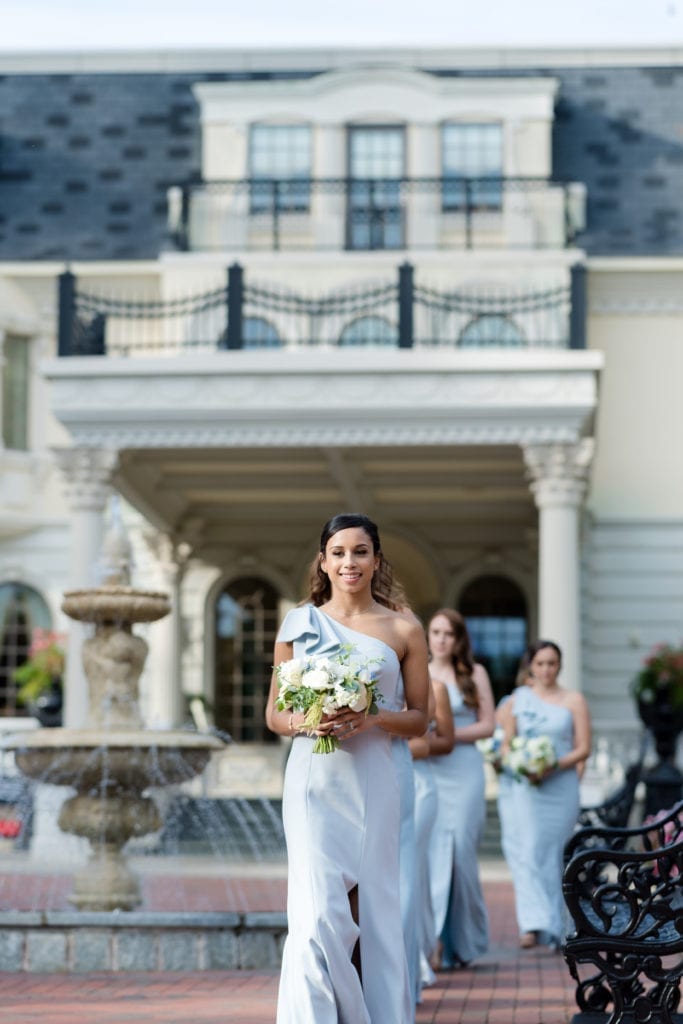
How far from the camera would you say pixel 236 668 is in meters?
29.6

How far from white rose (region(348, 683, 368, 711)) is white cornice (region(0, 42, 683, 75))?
23510 millimetres

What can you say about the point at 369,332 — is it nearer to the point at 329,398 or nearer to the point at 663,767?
the point at 329,398

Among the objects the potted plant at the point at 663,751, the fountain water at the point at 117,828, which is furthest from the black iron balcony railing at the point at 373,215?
the fountain water at the point at 117,828

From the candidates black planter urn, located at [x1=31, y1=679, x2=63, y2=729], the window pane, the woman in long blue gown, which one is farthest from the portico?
the woman in long blue gown

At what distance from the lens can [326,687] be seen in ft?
21.2

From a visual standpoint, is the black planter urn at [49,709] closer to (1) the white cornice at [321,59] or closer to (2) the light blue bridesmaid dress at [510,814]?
(1) the white cornice at [321,59]

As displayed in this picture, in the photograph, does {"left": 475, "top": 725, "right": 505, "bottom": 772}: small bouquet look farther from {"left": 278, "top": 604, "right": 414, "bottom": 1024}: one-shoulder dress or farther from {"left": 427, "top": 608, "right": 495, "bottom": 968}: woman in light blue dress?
{"left": 278, "top": 604, "right": 414, "bottom": 1024}: one-shoulder dress

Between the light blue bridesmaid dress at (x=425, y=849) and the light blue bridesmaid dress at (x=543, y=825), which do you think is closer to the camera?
the light blue bridesmaid dress at (x=425, y=849)

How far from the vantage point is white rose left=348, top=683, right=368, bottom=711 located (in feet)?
21.2

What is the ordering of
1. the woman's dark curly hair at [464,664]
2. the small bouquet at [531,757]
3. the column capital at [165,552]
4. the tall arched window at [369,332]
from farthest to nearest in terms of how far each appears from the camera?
the column capital at [165,552] → the tall arched window at [369,332] → the small bouquet at [531,757] → the woman's dark curly hair at [464,664]

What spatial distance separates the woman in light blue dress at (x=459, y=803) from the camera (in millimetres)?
11539

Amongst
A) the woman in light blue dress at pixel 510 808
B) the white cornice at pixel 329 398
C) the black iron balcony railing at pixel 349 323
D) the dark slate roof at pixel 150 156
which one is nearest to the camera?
A: the woman in light blue dress at pixel 510 808

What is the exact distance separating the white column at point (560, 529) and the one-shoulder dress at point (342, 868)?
Answer: 14358 millimetres

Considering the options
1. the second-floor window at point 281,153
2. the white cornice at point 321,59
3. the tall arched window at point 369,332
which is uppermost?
the white cornice at point 321,59
